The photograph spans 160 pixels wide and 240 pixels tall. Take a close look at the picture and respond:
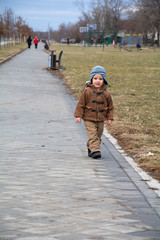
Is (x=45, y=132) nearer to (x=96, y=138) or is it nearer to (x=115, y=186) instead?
(x=96, y=138)

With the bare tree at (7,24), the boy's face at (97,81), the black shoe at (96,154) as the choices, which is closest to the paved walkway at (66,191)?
the black shoe at (96,154)

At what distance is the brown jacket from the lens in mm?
6047

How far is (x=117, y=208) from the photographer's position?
411cm

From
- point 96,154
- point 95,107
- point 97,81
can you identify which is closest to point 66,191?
point 96,154

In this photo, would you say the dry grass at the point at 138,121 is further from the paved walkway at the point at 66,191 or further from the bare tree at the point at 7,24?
the bare tree at the point at 7,24

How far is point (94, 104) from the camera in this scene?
609cm

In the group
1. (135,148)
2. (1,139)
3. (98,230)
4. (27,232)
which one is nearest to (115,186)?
(98,230)

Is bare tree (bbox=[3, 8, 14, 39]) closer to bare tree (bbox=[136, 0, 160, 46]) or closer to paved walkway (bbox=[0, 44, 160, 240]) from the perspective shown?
bare tree (bbox=[136, 0, 160, 46])

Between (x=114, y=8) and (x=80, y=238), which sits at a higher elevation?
(x=114, y=8)

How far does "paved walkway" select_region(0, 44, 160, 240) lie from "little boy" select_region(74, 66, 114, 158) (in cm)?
28

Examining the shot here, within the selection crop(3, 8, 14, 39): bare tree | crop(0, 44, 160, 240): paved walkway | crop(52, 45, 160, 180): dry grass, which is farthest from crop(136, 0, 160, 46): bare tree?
crop(0, 44, 160, 240): paved walkway

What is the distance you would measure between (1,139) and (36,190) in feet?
8.92

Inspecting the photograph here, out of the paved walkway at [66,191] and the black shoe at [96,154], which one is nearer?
the paved walkway at [66,191]

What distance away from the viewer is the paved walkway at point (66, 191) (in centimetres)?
361
